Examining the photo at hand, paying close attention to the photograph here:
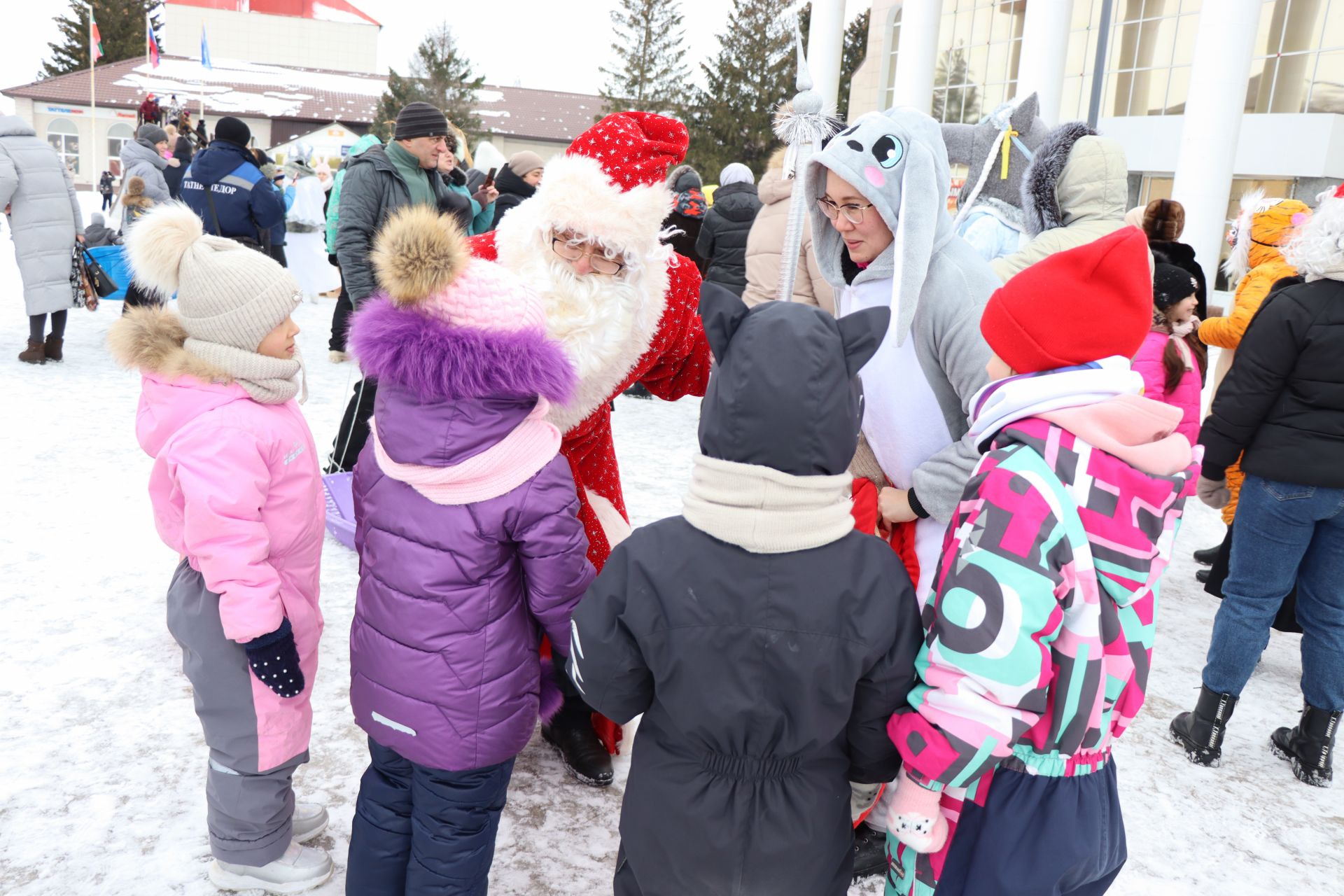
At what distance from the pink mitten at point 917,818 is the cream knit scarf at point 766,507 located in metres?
0.48

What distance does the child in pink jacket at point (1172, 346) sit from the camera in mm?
3688

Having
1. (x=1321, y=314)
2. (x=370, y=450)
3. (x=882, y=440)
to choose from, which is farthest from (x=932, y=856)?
(x=1321, y=314)

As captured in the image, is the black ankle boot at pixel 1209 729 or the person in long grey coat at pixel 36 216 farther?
the person in long grey coat at pixel 36 216

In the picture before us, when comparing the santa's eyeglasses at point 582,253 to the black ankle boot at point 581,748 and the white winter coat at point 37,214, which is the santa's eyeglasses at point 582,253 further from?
the white winter coat at point 37,214

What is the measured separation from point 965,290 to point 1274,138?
57.0 feet

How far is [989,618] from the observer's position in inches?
56.7

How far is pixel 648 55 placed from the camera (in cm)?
3884

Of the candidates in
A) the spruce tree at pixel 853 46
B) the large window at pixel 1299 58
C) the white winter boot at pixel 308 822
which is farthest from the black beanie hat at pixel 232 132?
the spruce tree at pixel 853 46

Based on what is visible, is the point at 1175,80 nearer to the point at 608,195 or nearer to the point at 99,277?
the point at 99,277

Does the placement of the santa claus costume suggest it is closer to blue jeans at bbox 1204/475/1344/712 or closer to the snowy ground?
the snowy ground

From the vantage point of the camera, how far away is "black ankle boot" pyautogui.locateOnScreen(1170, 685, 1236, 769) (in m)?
3.05

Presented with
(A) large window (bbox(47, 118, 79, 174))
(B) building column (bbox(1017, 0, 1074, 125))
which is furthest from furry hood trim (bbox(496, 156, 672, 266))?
(A) large window (bbox(47, 118, 79, 174))

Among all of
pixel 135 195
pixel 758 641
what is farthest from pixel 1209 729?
pixel 135 195

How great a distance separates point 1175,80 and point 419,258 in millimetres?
19986
